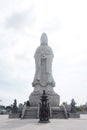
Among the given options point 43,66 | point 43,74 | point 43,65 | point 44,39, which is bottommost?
point 43,74

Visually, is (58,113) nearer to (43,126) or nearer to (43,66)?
(43,66)

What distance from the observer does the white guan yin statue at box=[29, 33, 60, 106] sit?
37844 millimetres

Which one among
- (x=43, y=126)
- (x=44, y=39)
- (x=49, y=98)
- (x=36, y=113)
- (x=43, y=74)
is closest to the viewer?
(x=43, y=126)

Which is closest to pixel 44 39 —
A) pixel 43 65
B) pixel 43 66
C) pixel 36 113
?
pixel 43 65

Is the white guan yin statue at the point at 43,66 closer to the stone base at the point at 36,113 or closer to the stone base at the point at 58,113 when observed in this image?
the stone base at the point at 36,113

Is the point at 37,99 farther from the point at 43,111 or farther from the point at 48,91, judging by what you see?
the point at 43,111

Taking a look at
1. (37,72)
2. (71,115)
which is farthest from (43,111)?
(37,72)

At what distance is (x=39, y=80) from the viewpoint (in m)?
39.4

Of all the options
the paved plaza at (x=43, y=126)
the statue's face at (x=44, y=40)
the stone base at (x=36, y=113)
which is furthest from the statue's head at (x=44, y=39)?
the paved plaza at (x=43, y=126)

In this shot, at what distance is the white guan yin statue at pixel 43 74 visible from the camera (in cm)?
3784

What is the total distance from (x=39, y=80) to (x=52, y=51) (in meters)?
4.81

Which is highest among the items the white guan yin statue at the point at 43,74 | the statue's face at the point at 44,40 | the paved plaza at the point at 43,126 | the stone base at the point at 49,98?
the statue's face at the point at 44,40

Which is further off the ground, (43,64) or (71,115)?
(43,64)

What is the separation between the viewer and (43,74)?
4012cm
